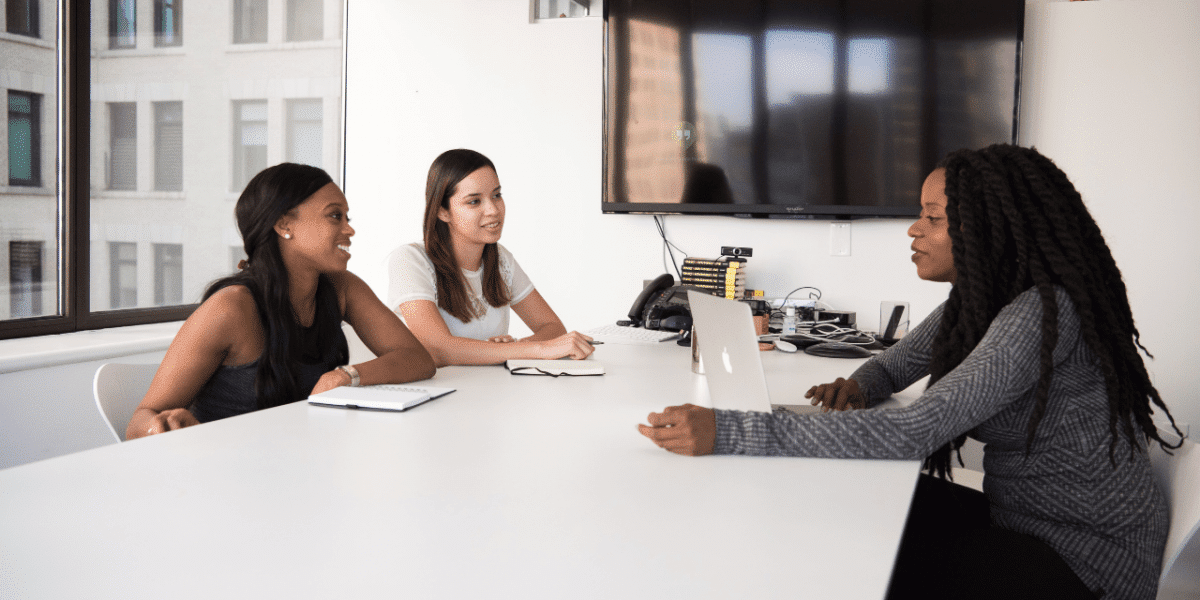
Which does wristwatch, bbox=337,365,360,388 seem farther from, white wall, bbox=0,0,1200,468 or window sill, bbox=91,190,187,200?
window sill, bbox=91,190,187,200

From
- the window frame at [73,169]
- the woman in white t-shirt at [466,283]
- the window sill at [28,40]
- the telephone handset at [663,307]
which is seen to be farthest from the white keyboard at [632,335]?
the window sill at [28,40]

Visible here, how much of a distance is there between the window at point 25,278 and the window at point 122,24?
881 mm

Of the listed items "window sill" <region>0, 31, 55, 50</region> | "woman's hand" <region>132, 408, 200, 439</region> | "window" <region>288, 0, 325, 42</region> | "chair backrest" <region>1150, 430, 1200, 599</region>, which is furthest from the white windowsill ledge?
"chair backrest" <region>1150, 430, 1200, 599</region>

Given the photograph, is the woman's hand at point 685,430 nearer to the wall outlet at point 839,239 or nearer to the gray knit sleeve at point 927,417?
the gray knit sleeve at point 927,417

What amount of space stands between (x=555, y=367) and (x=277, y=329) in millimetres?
623

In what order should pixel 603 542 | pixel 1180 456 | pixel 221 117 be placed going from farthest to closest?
pixel 221 117, pixel 1180 456, pixel 603 542

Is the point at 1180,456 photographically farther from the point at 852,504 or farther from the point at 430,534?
the point at 430,534

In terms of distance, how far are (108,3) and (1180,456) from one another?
3.81 metres

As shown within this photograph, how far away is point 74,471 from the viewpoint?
113 cm

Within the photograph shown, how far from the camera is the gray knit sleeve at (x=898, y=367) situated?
177 cm

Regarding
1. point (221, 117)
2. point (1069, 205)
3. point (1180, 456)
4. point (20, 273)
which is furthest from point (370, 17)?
point (1180, 456)

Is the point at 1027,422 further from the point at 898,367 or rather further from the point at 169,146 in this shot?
the point at 169,146

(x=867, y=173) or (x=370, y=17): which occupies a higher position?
(x=370, y=17)

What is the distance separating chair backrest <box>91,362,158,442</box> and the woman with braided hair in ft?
3.53
